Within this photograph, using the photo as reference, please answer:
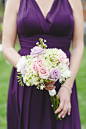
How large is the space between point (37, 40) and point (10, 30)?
333 millimetres

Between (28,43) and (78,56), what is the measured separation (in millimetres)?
621

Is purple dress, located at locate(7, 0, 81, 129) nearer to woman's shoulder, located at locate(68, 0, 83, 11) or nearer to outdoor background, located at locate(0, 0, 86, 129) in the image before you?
woman's shoulder, located at locate(68, 0, 83, 11)

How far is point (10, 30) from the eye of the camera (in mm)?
2221

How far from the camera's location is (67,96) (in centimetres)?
212

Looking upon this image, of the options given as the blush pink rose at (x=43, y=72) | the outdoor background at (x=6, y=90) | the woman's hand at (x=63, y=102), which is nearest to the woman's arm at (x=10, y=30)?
the blush pink rose at (x=43, y=72)

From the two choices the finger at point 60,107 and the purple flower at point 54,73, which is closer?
the purple flower at point 54,73

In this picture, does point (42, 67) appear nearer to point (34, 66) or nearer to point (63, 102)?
point (34, 66)

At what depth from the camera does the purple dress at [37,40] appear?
2.20 meters

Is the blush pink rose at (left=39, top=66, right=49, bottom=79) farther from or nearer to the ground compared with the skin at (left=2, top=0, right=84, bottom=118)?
nearer to the ground

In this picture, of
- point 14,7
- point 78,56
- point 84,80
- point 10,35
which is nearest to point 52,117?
point 78,56

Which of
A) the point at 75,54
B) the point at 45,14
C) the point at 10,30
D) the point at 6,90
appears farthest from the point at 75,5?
the point at 6,90

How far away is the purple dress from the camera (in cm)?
220

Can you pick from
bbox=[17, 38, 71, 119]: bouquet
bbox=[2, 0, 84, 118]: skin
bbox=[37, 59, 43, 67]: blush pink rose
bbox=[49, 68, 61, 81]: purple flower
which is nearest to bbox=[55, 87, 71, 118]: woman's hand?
bbox=[2, 0, 84, 118]: skin

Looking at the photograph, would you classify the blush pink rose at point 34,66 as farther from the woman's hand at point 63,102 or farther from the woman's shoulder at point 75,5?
the woman's shoulder at point 75,5
